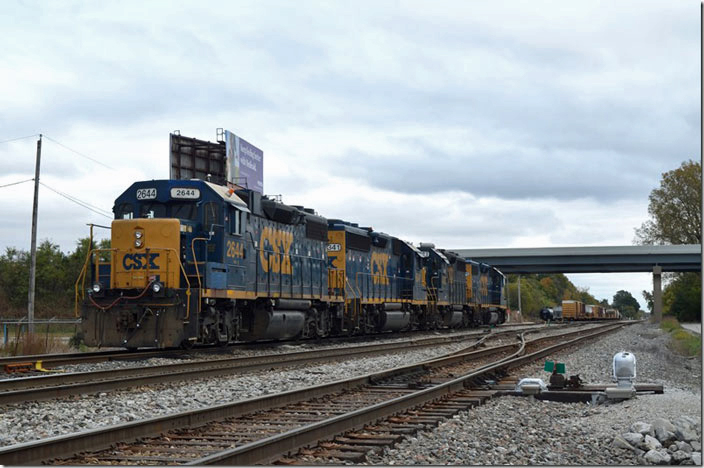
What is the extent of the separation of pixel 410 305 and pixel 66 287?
29.5 metres

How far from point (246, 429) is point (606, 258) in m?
67.4

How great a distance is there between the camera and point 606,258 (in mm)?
71312

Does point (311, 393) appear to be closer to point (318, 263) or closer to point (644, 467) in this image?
point (644, 467)

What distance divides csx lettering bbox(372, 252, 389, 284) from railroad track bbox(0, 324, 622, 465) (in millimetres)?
18297

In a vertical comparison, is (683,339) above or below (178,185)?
below

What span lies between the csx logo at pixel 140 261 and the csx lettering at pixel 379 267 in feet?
47.1

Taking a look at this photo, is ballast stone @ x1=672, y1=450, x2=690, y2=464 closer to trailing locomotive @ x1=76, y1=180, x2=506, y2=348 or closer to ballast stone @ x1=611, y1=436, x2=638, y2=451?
ballast stone @ x1=611, y1=436, x2=638, y2=451

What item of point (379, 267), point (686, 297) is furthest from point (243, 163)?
point (686, 297)

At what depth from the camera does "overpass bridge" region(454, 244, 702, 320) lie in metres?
67.7

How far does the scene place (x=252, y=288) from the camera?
65.4 feet

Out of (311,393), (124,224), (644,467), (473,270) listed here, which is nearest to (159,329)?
(124,224)

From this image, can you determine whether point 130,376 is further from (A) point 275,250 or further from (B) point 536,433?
(A) point 275,250

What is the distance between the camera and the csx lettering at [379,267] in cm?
3095

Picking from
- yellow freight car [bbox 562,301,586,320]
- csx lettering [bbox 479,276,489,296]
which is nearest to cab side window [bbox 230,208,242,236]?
csx lettering [bbox 479,276,489,296]
